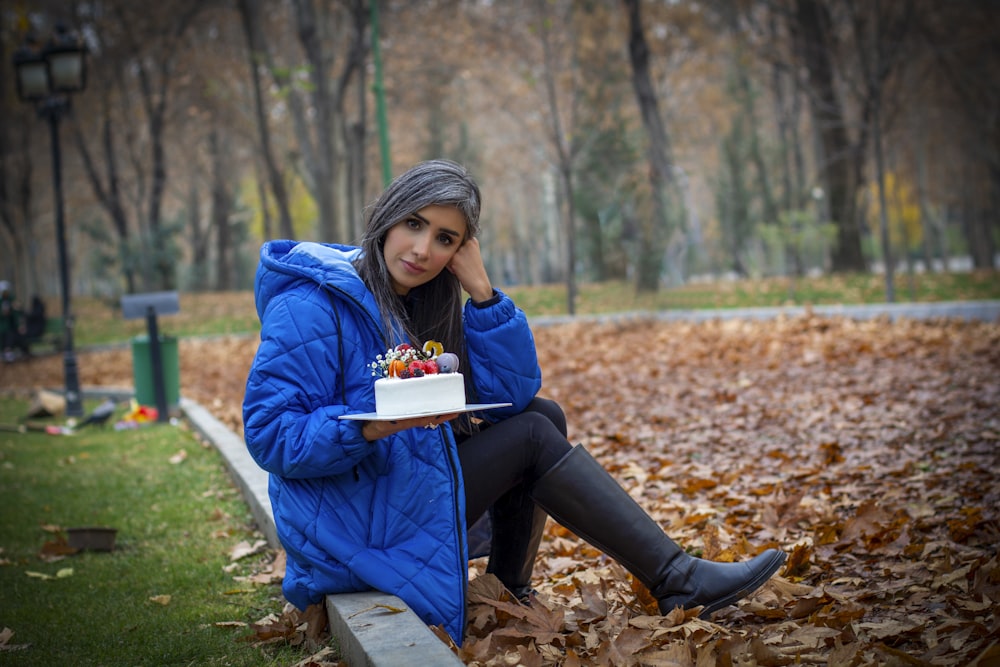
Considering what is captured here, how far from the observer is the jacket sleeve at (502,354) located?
3180mm

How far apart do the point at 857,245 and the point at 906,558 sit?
22.5m

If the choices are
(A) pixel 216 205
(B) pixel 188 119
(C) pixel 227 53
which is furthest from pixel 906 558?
(A) pixel 216 205

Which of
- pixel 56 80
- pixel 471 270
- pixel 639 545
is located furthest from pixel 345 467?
pixel 56 80

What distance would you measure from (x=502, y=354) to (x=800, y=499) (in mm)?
2057

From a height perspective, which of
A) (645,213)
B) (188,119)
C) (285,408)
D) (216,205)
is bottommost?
(285,408)

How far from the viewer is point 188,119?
3481 cm

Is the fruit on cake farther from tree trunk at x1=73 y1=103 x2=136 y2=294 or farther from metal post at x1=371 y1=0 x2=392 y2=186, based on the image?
tree trunk at x1=73 y1=103 x2=136 y2=294

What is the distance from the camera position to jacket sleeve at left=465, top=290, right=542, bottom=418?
3180 millimetres

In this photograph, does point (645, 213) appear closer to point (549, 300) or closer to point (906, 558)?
point (549, 300)

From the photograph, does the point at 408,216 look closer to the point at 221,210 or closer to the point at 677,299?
the point at 677,299

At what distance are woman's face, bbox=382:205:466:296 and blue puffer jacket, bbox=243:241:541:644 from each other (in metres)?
0.17

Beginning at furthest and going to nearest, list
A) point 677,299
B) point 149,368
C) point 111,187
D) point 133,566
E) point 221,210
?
1. point 221,210
2. point 111,187
3. point 677,299
4. point 149,368
5. point 133,566

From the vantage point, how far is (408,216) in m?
2.95

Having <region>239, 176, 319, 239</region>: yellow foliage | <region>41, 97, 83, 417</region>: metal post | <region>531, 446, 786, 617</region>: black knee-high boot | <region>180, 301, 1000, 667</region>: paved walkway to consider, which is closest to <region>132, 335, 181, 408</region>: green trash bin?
<region>180, 301, 1000, 667</region>: paved walkway
